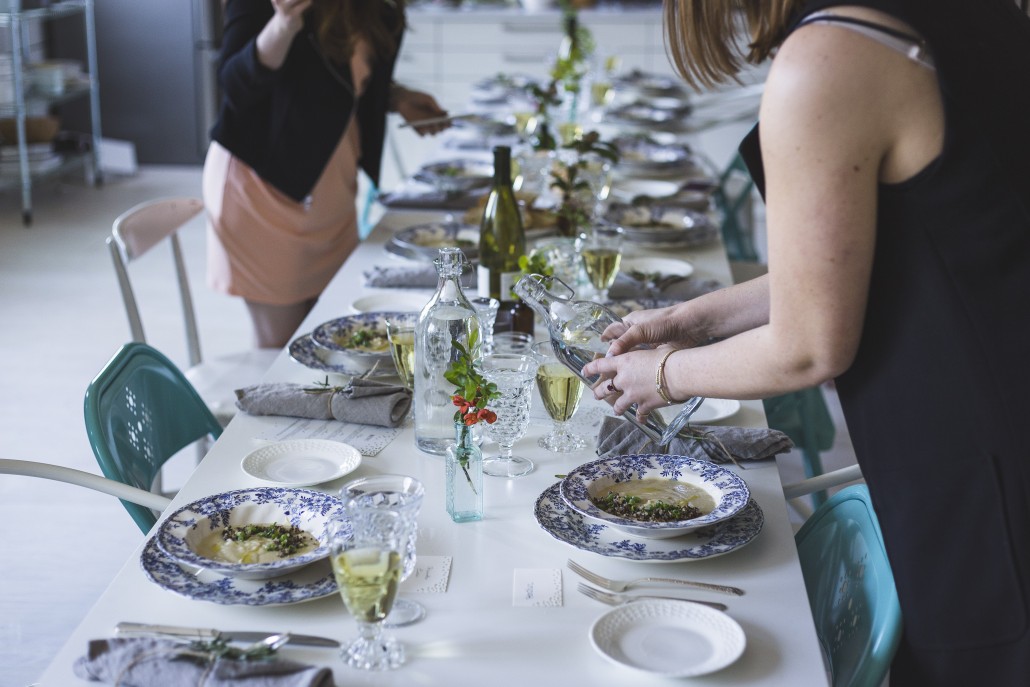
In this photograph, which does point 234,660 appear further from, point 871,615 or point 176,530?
point 871,615

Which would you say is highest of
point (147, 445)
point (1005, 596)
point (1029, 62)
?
point (1029, 62)

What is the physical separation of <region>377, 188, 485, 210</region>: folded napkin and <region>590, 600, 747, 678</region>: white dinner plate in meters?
1.97

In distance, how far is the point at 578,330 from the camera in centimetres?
162

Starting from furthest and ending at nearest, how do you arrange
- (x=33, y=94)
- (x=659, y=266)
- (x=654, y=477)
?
1. (x=33, y=94)
2. (x=659, y=266)
3. (x=654, y=477)

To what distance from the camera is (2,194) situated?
6430 mm

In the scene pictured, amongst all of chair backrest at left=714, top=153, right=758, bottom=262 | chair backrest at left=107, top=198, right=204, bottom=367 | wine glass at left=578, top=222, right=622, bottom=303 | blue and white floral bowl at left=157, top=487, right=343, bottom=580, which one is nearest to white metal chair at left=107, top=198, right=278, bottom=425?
chair backrest at left=107, top=198, right=204, bottom=367

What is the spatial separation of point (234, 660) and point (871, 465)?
2.27 ft

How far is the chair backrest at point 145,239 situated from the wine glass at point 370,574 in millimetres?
1629

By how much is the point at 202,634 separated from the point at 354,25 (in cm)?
214

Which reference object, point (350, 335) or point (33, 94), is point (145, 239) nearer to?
point (350, 335)

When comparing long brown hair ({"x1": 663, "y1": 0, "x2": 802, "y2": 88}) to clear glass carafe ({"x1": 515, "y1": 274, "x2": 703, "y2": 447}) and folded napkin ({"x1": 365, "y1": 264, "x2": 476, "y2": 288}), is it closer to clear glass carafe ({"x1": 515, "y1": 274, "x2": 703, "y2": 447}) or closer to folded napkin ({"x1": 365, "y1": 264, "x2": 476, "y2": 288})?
clear glass carafe ({"x1": 515, "y1": 274, "x2": 703, "y2": 447})

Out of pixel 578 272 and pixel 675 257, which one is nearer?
pixel 578 272

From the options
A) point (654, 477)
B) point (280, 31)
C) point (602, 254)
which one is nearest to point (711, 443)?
point (654, 477)

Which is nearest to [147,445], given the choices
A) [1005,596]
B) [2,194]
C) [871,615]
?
[871,615]
